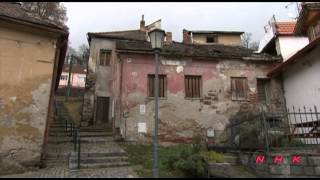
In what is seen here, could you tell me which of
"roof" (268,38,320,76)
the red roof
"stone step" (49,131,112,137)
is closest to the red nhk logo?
"roof" (268,38,320,76)

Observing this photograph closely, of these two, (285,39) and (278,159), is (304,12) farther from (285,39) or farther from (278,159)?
(278,159)

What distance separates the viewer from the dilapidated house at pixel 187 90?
48.5 ft

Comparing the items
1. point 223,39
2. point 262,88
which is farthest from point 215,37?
point 262,88

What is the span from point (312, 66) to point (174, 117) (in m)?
6.77

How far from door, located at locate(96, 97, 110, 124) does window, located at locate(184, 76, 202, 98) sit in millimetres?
8165

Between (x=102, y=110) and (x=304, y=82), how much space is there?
13.5 meters

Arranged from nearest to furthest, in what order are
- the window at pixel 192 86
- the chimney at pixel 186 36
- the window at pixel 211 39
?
the window at pixel 192 86 → the chimney at pixel 186 36 → the window at pixel 211 39

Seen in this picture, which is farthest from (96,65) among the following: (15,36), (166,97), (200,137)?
(15,36)

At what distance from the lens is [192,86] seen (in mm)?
15867

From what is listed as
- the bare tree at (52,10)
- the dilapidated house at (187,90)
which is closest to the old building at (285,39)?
the dilapidated house at (187,90)

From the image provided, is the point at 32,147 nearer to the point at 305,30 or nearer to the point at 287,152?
the point at 287,152

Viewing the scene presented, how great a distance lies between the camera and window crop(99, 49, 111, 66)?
2312 centimetres

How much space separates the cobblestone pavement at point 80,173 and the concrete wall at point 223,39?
16.9m

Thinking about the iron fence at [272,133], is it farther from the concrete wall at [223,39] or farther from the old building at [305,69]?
→ the concrete wall at [223,39]
